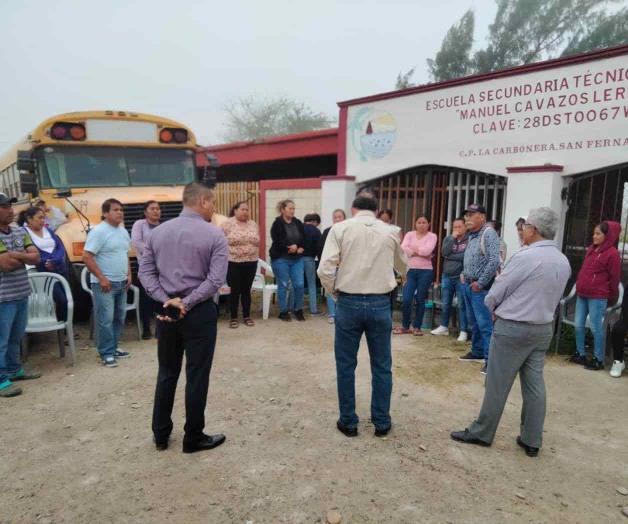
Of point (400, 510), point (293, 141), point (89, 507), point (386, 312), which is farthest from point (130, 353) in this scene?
point (293, 141)

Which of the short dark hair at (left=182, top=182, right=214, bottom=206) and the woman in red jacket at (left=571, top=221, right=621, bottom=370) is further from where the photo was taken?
the woman in red jacket at (left=571, top=221, right=621, bottom=370)

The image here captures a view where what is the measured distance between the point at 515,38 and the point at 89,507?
3681cm

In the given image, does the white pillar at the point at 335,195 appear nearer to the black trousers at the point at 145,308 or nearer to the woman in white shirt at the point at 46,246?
the black trousers at the point at 145,308

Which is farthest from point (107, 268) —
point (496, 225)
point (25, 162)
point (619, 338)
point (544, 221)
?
point (619, 338)

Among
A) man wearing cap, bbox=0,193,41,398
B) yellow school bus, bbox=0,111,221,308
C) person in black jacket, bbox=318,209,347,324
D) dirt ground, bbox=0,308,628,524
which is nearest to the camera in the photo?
dirt ground, bbox=0,308,628,524

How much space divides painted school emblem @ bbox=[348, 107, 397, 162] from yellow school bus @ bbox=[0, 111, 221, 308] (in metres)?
2.73

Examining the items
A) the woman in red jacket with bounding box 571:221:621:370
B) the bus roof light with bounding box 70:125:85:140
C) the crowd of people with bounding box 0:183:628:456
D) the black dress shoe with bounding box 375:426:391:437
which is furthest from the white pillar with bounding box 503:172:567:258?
the bus roof light with bounding box 70:125:85:140

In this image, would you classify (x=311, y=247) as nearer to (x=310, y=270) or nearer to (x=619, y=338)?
(x=310, y=270)

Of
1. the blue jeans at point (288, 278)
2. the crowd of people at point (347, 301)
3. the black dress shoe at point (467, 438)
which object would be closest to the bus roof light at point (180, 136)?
the blue jeans at point (288, 278)

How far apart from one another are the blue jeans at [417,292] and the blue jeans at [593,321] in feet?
5.90

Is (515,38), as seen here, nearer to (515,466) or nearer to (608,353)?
(608,353)

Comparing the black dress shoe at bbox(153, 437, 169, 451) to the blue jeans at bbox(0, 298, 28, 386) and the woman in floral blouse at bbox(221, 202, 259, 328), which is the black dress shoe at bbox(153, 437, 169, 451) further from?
the woman in floral blouse at bbox(221, 202, 259, 328)

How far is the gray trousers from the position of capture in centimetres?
316

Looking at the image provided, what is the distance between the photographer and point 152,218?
5.66 m
